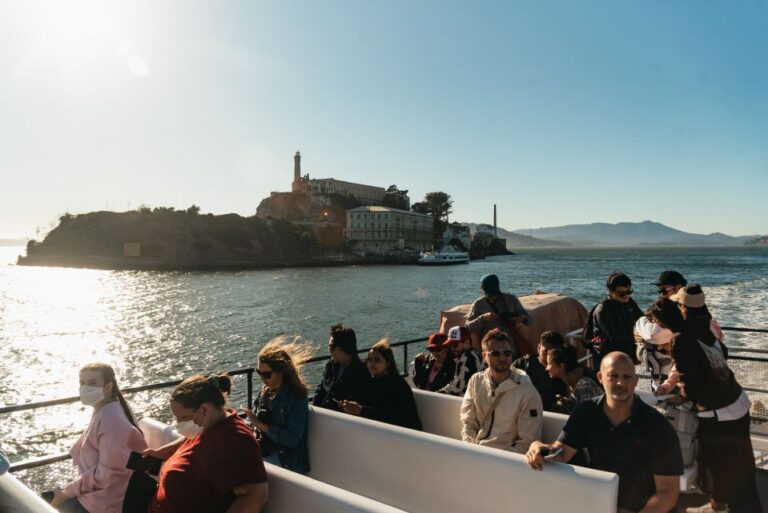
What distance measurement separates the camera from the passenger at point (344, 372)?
15.6 feet

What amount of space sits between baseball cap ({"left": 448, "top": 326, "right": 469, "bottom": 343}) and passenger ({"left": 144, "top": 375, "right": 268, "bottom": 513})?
2864mm

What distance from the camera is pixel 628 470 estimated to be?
115 inches

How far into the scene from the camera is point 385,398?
4.60 m

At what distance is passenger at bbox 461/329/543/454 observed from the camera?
12.2 ft

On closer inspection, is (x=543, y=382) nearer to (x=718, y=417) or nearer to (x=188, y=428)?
(x=718, y=417)

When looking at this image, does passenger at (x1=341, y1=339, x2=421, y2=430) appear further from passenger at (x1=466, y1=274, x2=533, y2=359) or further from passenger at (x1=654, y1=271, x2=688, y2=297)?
passenger at (x1=654, y1=271, x2=688, y2=297)

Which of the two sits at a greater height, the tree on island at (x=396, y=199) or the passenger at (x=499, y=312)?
the tree on island at (x=396, y=199)

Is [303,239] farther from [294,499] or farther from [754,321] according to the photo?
[294,499]

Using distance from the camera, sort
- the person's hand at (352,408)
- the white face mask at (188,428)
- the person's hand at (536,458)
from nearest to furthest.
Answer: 1. the person's hand at (536,458)
2. the white face mask at (188,428)
3. the person's hand at (352,408)

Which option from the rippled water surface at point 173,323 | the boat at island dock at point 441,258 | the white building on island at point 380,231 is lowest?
the rippled water surface at point 173,323

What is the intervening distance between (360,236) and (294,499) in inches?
5274

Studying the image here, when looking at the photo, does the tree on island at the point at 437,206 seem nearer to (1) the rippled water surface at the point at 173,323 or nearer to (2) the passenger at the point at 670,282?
(1) the rippled water surface at the point at 173,323

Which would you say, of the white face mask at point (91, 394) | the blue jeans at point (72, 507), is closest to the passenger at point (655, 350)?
the white face mask at point (91, 394)

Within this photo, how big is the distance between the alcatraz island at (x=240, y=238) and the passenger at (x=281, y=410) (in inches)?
4028
